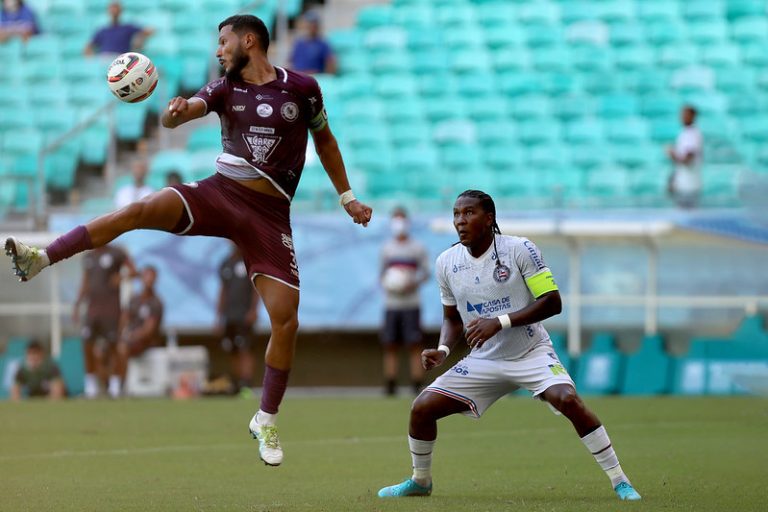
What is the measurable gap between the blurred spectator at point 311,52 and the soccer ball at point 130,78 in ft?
44.8

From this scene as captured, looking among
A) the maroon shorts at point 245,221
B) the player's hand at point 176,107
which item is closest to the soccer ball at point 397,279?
the maroon shorts at point 245,221

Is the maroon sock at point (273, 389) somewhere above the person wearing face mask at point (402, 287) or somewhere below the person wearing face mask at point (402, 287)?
above

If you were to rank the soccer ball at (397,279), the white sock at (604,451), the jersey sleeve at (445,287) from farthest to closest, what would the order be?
the soccer ball at (397,279) → the jersey sleeve at (445,287) → the white sock at (604,451)

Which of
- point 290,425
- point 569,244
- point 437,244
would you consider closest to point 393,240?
point 437,244

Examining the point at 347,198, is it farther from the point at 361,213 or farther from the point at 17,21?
the point at 17,21

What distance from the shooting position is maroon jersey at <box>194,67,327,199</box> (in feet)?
26.8

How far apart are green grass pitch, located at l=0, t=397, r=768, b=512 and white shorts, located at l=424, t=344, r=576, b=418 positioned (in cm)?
58

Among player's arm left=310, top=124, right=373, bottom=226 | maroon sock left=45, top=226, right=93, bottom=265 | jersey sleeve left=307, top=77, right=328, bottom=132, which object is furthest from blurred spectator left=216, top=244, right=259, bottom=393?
maroon sock left=45, top=226, right=93, bottom=265

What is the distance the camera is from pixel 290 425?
13.5 metres

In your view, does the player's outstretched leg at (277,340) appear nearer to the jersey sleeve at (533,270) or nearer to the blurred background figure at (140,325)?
the jersey sleeve at (533,270)

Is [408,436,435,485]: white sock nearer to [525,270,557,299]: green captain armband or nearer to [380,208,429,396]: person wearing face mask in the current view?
[525,270,557,299]: green captain armband

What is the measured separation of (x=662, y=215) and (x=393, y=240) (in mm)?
3365

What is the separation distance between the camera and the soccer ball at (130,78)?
25.5ft

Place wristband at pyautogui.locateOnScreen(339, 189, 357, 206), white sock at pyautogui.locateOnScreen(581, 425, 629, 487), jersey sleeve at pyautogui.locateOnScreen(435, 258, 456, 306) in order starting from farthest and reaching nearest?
1. wristband at pyautogui.locateOnScreen(339, 189, 357, 206)
2. jersey sleeve at pyautogui.locateOnScreen(435, 258, 456, 306)
3. white sock at pyautogui.locateOnScreen(581, 425, 629, 487)
